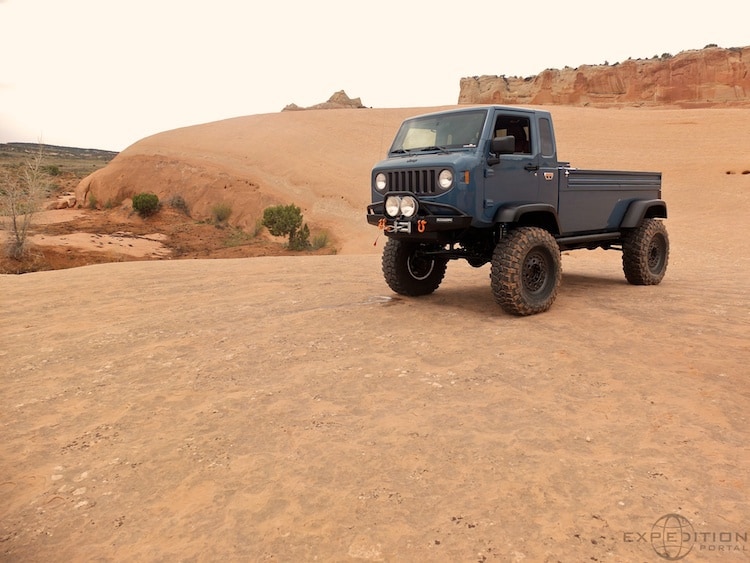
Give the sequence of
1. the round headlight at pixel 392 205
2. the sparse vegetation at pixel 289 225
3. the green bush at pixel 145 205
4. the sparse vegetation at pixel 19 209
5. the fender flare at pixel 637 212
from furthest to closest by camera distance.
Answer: the green bush at pixel 145 205 < the sparse vegetation at pixel 289 225 < the sparse vegetation at pixel 19 209 < the fender flare at pixel 637 212 < the round headlight at pixel 392 205

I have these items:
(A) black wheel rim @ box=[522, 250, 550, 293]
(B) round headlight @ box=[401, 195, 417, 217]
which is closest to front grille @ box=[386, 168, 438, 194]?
(B) round headlight @ box=[401, 195, 417, 217]

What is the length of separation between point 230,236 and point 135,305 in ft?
57.1

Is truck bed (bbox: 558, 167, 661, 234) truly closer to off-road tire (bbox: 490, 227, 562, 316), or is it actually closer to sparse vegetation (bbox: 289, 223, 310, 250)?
off-road tire (bbox: 490, 227, 562, 316)

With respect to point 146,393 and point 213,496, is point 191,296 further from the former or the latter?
point 213,496

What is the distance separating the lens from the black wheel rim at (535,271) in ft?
23.0

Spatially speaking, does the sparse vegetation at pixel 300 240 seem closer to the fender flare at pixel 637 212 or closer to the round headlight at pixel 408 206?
the fender flare at pixel 637 212

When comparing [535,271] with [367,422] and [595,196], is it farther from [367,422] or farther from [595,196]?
[367,422]

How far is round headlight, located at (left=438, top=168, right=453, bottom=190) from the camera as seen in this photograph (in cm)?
657

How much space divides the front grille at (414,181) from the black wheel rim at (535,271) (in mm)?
1489

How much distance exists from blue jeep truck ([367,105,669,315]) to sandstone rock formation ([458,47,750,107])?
215 ft

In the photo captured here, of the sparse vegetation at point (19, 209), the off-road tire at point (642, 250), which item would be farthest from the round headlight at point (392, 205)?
the sparse vegetation at point (19, 209)

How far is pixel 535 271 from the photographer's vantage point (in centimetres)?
719

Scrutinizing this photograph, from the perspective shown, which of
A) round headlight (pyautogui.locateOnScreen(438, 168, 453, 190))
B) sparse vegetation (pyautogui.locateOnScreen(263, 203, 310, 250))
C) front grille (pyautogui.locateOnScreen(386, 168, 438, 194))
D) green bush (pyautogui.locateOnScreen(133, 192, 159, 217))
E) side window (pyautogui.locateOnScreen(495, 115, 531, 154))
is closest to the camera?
round headlight (pyautogui.locateOnScreen(438, 168, 453, 190))

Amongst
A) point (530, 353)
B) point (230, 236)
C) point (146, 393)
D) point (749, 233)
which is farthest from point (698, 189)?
point (146, 393)
